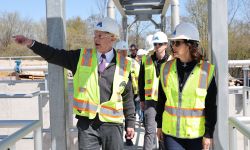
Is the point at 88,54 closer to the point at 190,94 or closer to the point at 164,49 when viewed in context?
the point at 190,94

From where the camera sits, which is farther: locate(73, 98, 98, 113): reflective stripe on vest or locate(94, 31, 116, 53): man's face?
locate(94, 31, 116, 53): man's face

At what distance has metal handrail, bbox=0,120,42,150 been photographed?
2036mm

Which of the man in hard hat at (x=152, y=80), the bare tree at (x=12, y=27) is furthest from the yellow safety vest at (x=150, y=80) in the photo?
the bare tree at (x=12, y=27)

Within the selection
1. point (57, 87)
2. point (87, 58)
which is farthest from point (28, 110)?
point (87, 58)

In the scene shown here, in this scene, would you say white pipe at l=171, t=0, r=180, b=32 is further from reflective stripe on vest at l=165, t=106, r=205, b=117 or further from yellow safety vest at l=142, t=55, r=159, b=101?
reflective stripe on vest at l=165, t=106, r=205, b=117

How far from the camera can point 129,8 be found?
978 cm

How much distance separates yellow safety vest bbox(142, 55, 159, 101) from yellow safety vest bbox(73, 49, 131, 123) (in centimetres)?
159

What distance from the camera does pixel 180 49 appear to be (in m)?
2.99

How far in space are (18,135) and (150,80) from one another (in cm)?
282

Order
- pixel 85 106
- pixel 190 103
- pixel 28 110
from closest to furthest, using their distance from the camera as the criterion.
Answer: pixel 190 103 < pixel 85 106 < pixel 28 110

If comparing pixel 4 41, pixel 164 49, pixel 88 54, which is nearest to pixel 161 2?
pixel 164 49

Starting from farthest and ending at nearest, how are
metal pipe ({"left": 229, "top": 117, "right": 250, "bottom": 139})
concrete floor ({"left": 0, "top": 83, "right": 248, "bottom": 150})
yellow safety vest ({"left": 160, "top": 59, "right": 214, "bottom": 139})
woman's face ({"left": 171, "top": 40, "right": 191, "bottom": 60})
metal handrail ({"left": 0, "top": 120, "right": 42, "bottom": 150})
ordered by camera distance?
concrete floor ({"left": 0, "top": 83, "right": 248, "bottom": 150}), woman's face ({"left": 171, "top": 40, "right": 191, "bottom": 60}), yellow safety vest ({"left": 160, "top": 59, "right": 214, "bottom": 139}), metal pipe ({"left": 229, "top": 117, "right": 250, "bottom": 139}), metal handrail ({"left": 0, "top": 120, "right": 42, "bottom": 150})

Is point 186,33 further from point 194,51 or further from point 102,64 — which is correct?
point 102,64

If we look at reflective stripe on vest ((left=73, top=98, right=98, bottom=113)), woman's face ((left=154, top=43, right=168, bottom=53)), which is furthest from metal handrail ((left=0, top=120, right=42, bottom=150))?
woman's face ((left=154, top=43, right=168, bottom=53))
